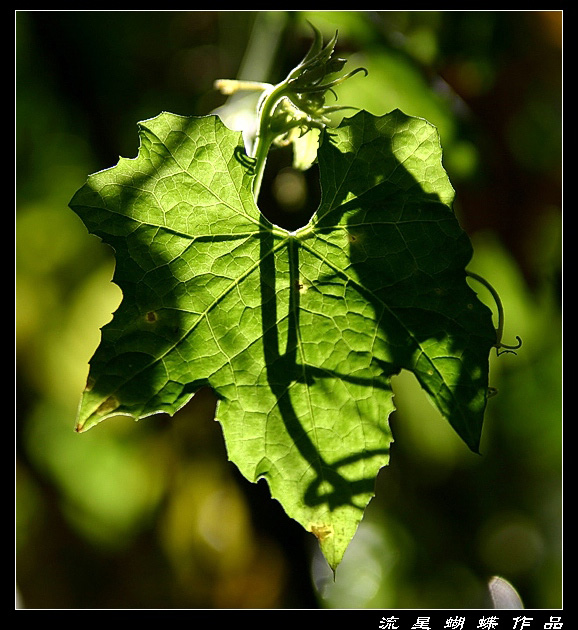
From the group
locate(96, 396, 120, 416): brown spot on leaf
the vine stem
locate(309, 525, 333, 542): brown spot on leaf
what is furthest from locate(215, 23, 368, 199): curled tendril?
locate(309, 525, 333, 542): brown spot on leaf

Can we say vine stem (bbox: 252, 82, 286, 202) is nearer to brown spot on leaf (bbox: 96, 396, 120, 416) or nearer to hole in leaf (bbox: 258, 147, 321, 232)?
brown spot on leaf (bbox: 96, 396, 120, 416)

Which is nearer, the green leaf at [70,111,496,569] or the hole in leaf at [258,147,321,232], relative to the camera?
the green leaf at [70,111,496,569]

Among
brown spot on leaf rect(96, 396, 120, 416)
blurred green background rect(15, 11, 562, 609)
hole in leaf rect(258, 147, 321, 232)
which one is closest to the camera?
brown spot on leaf rect(96, 396, 120, 416)

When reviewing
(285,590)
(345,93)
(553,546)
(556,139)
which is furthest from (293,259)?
(553,546)

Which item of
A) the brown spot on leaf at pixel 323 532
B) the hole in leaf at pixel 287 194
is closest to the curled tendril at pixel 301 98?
the brown spot on leaf at pixel 323 532

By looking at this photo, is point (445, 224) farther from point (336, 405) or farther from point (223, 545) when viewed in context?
point (223, 545)

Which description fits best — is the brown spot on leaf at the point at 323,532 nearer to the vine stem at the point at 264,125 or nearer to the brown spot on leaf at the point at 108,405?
the brown spot on leaf at the point at 108,405

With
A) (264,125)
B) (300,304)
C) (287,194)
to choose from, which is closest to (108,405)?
(300,304)
